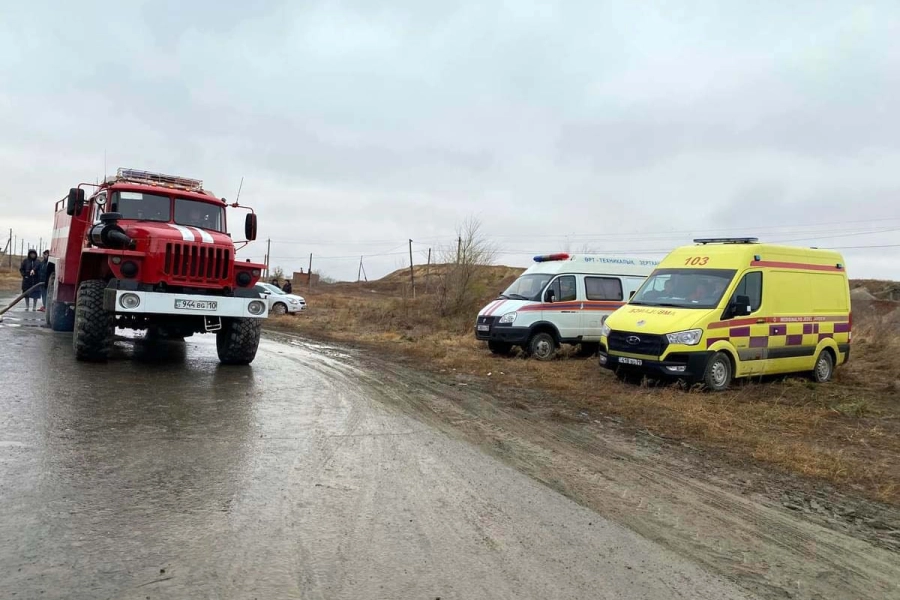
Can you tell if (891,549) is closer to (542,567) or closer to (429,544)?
(542,567)

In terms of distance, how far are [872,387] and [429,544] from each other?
11.0 m

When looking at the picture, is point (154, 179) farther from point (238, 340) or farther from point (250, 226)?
point (238, 340)

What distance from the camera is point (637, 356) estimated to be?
9727 mm

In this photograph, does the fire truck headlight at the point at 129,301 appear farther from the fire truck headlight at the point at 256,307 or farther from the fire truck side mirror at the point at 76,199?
the fire truck side mirror at the point at 76,199

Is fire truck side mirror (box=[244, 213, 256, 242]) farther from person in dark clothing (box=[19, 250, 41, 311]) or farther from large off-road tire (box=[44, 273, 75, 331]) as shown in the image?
person in dark clothing (box=[19, 250, 41, 311])

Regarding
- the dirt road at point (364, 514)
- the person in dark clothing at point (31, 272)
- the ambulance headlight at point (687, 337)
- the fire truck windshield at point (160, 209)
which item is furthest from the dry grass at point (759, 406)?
the person in dark clothing at point (31, 272)

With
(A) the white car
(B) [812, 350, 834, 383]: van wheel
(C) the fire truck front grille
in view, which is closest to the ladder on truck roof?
(C) the fire truck front grille

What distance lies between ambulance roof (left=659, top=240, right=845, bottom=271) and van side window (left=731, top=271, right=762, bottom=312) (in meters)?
0.18

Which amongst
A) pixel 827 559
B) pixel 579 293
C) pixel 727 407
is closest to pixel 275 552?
pixel 827 559

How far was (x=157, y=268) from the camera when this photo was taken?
8930 millimetres

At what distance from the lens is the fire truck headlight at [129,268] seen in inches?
350

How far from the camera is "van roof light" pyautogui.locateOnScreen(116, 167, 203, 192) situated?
10.9 metres

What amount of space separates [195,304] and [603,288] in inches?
354

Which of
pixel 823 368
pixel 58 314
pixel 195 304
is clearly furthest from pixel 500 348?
pixel 58 314
